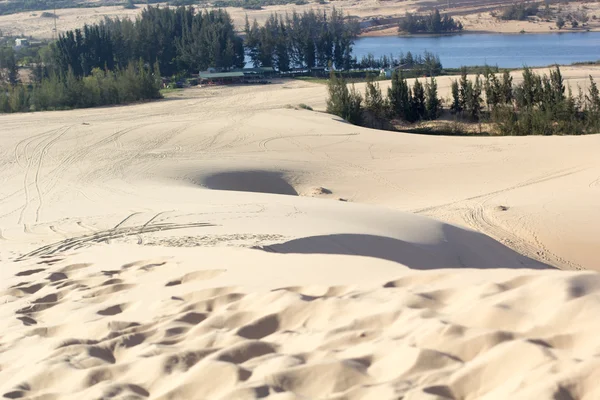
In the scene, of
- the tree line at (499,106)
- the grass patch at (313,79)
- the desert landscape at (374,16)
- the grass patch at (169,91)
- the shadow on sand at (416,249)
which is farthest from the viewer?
the desert landscape at (374,16)

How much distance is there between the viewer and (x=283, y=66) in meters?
51.9

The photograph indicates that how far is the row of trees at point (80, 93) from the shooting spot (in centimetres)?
3425

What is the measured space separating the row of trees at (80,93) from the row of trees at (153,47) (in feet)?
25.7

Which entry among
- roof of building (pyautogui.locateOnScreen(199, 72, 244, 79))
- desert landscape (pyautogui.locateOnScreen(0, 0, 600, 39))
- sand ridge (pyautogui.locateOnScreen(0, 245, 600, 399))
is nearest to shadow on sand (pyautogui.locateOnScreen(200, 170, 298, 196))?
sand ridge (pyautogui.locateOnScreen(0, 245, 600, 399))

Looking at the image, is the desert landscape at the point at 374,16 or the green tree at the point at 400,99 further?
the desert landscape at the point at 374,16

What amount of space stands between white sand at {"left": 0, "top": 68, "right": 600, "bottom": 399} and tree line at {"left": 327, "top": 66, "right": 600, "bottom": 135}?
757 centimetres

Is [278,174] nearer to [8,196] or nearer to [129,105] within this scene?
[8,196]

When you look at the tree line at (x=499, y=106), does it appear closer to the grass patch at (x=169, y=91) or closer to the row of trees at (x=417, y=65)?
the grass patch at (x=169, y=91)

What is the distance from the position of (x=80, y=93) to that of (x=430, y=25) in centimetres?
6253

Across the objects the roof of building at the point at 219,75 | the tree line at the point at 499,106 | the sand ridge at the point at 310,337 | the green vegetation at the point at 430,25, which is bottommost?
the tree line at the point at 499,106

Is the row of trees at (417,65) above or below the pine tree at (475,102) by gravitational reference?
above

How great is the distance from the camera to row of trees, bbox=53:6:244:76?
149 feet

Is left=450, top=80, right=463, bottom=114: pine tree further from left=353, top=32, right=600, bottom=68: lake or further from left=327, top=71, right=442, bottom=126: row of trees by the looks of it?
left=353, top=32, right=600, bottom=68: lake

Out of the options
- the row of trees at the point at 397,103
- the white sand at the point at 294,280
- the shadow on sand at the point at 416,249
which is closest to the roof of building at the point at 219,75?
the row of trees at the point at 397,103
